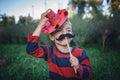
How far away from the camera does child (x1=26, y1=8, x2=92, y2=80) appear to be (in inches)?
101

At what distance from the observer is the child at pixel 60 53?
257 cm

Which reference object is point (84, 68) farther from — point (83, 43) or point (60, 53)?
point (83, 43)

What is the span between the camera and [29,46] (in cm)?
258

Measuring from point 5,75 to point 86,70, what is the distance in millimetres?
3613

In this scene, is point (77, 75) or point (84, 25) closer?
point (77, 75)

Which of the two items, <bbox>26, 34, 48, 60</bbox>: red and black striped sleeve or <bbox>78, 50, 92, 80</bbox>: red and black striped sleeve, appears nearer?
<bbox>78, 50, 92, 80</bbox>: red and black striped sleeve

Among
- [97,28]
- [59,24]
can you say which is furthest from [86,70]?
[97,28]

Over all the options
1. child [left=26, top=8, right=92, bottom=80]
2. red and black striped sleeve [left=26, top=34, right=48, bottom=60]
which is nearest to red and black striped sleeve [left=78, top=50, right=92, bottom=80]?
child [left=26, top=8, right=92, bottom=80]

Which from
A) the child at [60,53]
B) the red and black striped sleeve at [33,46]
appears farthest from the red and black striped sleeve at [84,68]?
the red and black striped sleeve at [33,46]

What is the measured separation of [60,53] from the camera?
266cm

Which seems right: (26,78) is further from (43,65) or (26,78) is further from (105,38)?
(105,38)

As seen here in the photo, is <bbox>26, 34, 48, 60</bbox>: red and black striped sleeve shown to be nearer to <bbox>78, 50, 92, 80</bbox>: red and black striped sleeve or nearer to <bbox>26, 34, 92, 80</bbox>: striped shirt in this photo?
<bbox>26, 34, 92, 80</bbox>: striped shirt

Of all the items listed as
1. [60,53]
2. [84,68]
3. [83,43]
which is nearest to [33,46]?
[60,53]

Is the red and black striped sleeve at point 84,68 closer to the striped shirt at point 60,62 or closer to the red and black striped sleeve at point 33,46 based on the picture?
the striped shirt at point 60,62
